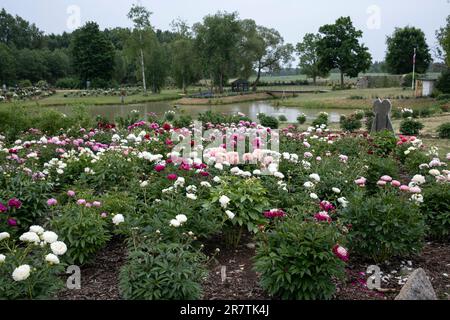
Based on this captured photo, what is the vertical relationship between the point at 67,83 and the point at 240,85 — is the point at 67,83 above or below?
above

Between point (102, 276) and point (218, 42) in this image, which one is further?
point (218, 42)

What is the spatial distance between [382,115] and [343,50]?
162ft

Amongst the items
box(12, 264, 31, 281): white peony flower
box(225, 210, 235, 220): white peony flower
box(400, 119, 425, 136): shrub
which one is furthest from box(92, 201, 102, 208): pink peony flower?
box(400, 119, 425, 136): shrub

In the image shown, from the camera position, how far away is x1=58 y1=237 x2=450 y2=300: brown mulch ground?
376 cm

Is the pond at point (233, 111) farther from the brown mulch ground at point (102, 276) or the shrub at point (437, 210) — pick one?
the brown mulch ground at point (102, 276)

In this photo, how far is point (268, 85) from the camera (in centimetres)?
6550

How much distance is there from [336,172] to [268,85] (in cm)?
6065

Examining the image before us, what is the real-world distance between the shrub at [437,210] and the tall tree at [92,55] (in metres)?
58.0

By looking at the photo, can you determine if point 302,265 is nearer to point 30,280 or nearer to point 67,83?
point 30,280

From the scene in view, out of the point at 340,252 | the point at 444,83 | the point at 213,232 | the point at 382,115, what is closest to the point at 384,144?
the point at 382,115

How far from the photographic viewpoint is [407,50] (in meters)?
56.9

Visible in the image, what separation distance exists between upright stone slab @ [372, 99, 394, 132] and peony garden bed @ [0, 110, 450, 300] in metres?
4.79

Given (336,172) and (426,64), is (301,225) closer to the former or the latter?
(336,172)
